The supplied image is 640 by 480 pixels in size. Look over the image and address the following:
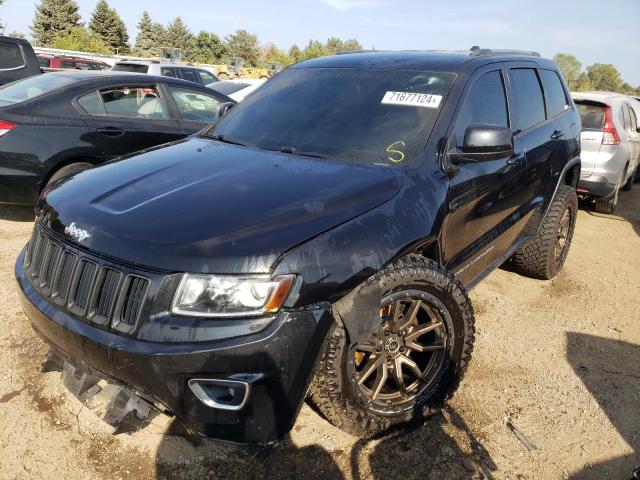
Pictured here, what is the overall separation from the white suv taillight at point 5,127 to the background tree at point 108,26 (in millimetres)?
58271

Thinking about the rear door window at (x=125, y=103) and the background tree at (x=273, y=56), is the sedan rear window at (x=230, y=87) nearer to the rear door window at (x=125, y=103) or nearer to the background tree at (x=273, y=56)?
the rear door window at (x=125, y=103)

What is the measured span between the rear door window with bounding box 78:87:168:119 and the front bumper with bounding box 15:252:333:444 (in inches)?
154

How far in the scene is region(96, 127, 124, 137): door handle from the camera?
5076 mm

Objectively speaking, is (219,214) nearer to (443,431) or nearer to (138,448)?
(138,448)

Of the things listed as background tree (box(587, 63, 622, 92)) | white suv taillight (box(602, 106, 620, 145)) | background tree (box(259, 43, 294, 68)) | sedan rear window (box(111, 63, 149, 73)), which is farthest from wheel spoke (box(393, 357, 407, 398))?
background tree (box(259, 43, 294, 68))

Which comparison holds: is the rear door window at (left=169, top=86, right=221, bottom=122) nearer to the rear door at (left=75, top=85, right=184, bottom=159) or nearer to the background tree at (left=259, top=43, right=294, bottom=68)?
the rear door at (left=75, top=85, right=184, bottom=159)

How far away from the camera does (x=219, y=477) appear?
2.19 metres

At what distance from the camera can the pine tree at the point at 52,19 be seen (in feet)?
171

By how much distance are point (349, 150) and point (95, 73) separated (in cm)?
411

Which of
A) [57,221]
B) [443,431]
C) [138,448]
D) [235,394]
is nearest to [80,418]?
[138,448]

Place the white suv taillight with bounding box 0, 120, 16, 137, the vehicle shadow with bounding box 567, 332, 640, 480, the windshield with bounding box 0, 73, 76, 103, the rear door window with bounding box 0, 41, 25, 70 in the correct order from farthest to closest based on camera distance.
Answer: the rear door window with bounding box 0, 41, 25, 70, the windshield with bounding box 0, 73, 76, 103, the white suv taillight with bounding box 0, 120, 16, 137, the vehicle shadow with bounding box 567, 332, 640, 480

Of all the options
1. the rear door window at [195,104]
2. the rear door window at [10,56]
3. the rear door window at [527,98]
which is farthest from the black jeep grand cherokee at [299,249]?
the rear door window at [10,56]

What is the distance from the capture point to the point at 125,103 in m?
5.39

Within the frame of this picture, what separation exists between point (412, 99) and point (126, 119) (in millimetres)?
3651
